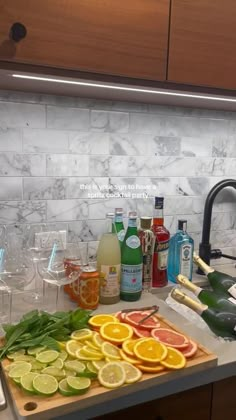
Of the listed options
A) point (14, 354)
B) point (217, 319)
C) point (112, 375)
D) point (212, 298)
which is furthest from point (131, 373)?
point (212, 298)

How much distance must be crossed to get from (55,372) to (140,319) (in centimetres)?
30

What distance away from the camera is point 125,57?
840 millimetres

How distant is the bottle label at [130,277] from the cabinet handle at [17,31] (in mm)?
680

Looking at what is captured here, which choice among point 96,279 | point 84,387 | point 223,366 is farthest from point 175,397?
point 96,279

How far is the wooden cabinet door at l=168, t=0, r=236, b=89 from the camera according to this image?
0.89 meters

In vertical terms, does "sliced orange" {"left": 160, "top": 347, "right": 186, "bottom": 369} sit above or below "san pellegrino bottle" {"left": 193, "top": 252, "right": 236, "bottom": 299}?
below

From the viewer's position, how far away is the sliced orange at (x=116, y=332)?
80 cm

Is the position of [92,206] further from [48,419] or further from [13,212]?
[48,419]

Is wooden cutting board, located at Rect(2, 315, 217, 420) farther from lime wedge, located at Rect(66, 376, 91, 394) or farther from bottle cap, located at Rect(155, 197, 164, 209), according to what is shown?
bottle cap, located at Rect(155, 197, 164, 209)

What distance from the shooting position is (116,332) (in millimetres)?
827

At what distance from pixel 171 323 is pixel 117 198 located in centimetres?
52

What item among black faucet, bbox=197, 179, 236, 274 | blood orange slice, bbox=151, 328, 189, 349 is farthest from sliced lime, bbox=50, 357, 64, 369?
black faucet, bbox=197, 179, 236, 274

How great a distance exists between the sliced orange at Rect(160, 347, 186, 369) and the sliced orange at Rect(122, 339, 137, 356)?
0.23 ft

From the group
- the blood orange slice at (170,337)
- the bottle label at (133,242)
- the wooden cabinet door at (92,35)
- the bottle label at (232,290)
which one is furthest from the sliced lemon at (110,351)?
the wooden cabinet door at (92,35)
